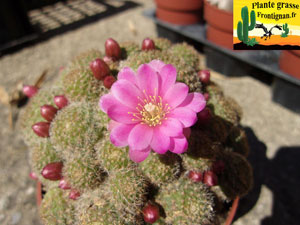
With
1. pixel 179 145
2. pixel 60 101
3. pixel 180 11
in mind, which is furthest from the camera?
pixel 180 11

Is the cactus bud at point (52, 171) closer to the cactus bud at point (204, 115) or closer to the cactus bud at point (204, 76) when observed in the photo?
the cactus bud at point (204, 115)

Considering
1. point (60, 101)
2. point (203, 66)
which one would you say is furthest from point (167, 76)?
point (203, 66)

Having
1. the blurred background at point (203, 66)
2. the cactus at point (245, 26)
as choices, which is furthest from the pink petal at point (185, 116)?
the blurred background at point (203, 66)

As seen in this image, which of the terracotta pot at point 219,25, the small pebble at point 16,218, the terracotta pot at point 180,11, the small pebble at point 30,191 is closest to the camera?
the small pebble at point 16,218

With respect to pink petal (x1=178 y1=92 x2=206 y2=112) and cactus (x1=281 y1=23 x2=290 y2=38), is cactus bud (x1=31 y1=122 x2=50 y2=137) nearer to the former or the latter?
pink petal (x1=178 y1=92 x2=206 y2=112)

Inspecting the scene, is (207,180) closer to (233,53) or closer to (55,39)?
(233,53)

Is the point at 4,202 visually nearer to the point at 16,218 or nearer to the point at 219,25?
the point at 16,218

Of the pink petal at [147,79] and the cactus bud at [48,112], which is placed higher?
the pink petal at [147,79]
